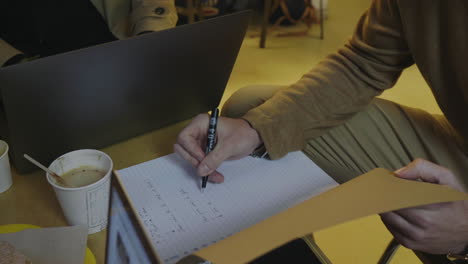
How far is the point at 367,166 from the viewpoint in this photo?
38.3 inches

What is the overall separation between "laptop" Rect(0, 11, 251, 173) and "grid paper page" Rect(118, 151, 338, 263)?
0.34 ft

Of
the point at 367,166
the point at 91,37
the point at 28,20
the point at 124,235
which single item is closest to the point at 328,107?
the point at 367,166

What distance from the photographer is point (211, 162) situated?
71 centimetres

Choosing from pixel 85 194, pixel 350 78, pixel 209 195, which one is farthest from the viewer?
pixel 350 78

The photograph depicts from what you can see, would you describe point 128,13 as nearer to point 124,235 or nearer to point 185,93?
point 185,93

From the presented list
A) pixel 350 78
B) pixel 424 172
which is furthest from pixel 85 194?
pixel 350 78

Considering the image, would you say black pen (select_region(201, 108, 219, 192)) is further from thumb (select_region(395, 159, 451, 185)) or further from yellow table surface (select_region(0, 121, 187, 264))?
thumb (select_region(395, 159, 451, 185))

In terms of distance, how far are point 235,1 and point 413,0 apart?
8.67 feet

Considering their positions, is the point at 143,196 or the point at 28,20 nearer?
the point at 143,196

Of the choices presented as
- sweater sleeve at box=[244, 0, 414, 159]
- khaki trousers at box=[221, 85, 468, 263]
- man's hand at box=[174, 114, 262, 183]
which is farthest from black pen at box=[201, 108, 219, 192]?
khaki trousers at box=[221, 85, 468, 263]

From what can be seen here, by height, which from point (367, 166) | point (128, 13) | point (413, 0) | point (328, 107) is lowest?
point (367, 166)

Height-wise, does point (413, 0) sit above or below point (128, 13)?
above

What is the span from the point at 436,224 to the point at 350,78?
1.31 ft

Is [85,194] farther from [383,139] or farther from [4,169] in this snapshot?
[383,139]
